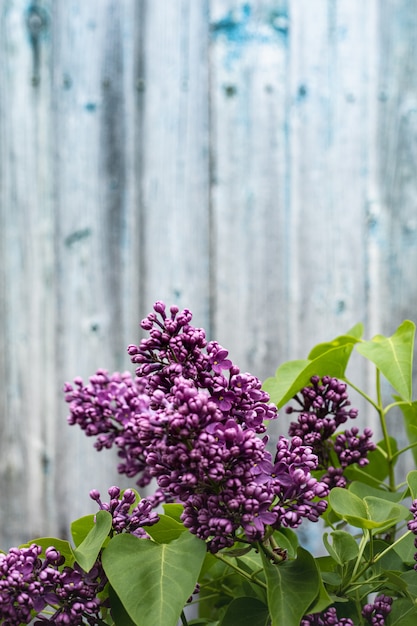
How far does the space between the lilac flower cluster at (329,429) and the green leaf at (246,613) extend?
119 millimetres

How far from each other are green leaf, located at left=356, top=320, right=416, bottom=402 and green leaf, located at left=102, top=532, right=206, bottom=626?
0.21 m

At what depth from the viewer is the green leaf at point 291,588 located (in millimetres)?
368

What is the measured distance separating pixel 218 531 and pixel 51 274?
1.14 m

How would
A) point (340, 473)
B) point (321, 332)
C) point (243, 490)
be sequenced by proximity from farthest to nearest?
1. point (321, 332)
2. point (340, 473)
3. point (243, 490)

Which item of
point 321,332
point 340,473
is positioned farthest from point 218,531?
point 321,332

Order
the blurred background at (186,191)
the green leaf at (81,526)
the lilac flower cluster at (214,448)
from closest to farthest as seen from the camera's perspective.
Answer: the lilac flower cluster at (214,448), the green leaf at (81,526), the blurred background at (186,191)

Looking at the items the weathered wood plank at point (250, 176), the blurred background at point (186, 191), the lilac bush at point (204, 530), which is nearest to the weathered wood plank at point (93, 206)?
the blurred background at point (186, 191)

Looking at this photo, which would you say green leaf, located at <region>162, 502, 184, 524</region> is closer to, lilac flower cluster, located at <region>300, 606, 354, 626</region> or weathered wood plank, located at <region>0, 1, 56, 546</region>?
lilac flower cluster, located at <region>300, 606, 354, 626</region>

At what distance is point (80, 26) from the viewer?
145 cm

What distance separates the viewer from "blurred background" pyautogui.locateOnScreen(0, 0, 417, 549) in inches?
55.4

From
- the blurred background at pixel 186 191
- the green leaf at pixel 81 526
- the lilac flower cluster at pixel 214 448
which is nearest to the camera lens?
the lilac flower cluster at pixel 214 448

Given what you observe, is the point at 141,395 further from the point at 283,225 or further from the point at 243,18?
the point at 243,18

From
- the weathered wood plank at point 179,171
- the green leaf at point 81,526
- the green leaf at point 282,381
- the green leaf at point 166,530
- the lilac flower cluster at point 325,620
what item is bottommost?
the lilac flower cluster at point 325,620

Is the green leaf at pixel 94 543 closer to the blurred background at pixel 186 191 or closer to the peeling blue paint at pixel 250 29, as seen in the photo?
the blurred background at pixel 186 191
